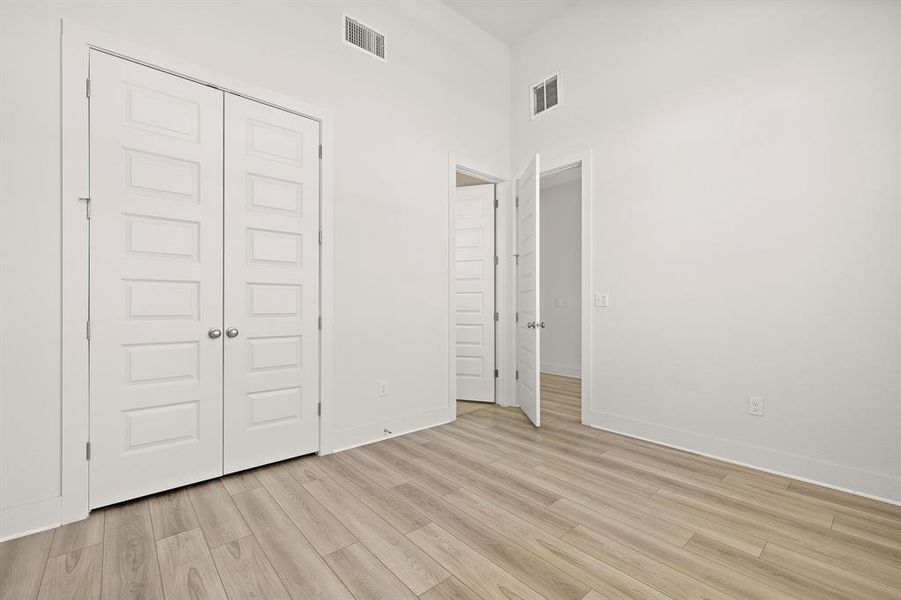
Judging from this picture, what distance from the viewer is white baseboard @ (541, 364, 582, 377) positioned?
620cm

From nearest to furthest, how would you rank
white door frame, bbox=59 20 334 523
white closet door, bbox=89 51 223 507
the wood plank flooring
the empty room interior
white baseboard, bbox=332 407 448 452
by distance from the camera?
the wood plank flooring, the empty room interior, white door frame, bbox=59 20 334 523, white closet door, bbox=89 51 223 507, white baseboard, bbox=332 407 448 452

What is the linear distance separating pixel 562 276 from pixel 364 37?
452 centimetres

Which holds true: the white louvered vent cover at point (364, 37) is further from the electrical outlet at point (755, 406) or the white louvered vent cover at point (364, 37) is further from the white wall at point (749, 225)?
the electrical outlet at point (755, 406)

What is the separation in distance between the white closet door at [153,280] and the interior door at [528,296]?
242 centimetres

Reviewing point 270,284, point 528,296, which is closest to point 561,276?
point 528,296

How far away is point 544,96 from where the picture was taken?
159 inches

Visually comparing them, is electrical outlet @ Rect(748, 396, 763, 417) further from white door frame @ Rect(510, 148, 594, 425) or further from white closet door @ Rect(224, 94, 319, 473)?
white closet door @ Rect(224, 94, 319, 473)

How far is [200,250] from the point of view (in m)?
2.45

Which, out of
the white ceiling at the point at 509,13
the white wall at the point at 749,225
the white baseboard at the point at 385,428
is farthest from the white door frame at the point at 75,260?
the white wall at the point at 749,225

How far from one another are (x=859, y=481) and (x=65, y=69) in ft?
16.0

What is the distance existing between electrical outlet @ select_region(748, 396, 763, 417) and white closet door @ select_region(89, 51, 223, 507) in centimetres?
351

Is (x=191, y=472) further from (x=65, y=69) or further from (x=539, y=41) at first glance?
(x=539, y=41)

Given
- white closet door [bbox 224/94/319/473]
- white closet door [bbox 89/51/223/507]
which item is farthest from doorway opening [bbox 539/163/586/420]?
white closet door [bbox 89/51/223/507]

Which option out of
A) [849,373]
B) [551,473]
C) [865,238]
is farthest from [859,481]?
[551,473]
